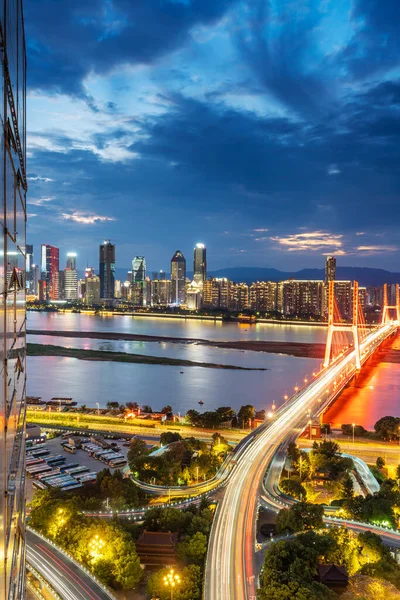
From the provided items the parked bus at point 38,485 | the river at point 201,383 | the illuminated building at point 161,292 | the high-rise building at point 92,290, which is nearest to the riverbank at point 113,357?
the river at point 201,383

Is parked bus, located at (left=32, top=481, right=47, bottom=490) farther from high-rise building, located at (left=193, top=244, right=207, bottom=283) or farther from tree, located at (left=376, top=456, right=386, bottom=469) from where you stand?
high-rise building, located at (left=193, top=244, right=207, bottom=283)

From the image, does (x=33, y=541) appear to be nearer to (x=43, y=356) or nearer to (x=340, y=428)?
(x=340, y=428)

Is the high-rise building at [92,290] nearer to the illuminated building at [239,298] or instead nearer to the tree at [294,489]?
the illuminated building at [239,298]

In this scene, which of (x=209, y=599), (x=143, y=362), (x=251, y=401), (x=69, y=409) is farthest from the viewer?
(x=143, y=362)

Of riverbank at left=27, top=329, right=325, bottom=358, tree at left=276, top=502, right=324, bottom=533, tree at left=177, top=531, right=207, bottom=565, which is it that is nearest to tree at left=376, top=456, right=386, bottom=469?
tree at left=276, top=502, right=324, bottom=533

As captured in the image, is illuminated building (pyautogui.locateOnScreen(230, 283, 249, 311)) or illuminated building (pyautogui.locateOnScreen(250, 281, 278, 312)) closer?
illuminated building (pyautogui.locateOnScreen(250, 281, 278, 312))

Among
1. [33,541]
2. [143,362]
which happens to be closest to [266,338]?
[143,362]
